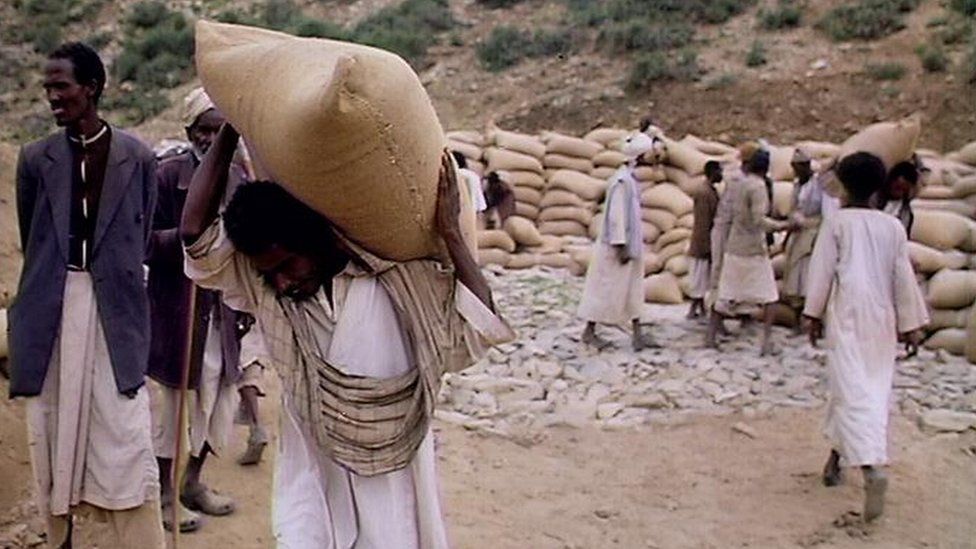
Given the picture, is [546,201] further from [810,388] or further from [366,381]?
[366,381]

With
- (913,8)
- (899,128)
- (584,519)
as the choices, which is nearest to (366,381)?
(584,519)

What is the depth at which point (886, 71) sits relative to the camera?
54.4ft

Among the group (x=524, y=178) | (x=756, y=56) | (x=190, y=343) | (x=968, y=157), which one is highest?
(x=190, y=343)

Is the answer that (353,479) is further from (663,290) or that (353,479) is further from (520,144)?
(520,144)

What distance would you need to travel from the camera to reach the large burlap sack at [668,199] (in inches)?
418

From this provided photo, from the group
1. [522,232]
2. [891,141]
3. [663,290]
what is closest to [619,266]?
[663,290]

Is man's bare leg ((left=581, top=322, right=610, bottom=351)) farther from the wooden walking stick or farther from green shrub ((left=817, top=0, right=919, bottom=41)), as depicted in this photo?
green shrub ((left=817, top=0, right=919, bottom=41))

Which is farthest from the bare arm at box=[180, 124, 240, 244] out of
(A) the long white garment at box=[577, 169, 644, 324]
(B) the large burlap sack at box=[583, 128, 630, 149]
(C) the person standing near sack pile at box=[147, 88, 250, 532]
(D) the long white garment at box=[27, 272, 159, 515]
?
(B) the large burlap sack at box=[583, 128, 630, 149]

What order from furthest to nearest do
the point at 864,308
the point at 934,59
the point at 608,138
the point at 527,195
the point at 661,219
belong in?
the point at 934,59 → the point at 608,138 → the point at 527,195 → the point at 661,219 → the point at 864,308

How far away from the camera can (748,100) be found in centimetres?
1656

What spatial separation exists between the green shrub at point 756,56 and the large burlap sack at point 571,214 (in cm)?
701

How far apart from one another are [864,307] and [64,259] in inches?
120

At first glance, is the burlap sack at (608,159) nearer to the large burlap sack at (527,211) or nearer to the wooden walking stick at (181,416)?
the large burlap sack at (527,211)

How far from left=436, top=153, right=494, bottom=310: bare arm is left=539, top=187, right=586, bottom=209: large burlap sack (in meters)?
8.97
